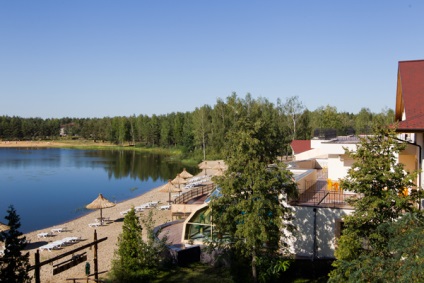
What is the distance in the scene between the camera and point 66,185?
137 ft

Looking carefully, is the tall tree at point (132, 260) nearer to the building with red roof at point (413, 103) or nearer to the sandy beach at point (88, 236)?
the sandy beach at point (88, 236)

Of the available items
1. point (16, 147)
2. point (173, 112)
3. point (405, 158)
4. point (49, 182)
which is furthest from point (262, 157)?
point (16, 147)

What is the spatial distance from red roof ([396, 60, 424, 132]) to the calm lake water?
→ 22981 millimetres

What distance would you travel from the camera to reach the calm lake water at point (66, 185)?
29469 millimetres

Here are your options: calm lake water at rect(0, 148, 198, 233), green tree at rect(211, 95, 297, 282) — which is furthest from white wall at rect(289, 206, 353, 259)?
calm lake water at rect(0, 148, 198, 233)

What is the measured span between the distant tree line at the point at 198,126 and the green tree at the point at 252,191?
2.98 m

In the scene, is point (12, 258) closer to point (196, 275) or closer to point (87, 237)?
point (196, 275)

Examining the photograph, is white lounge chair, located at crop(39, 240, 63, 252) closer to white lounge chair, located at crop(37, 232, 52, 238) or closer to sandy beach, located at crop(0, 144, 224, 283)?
sandy beach, located at crop(0, 144, 224, 283)

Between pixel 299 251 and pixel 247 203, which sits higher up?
pixel 247 203

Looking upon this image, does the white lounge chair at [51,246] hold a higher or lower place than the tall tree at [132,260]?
lower

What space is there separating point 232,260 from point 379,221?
5416 millimetres

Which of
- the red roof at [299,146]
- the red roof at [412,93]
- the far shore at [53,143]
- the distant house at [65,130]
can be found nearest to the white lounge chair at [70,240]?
the red roof at [412,93]

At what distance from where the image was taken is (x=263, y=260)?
11.2 meters

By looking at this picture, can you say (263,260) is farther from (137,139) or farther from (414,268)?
(137,139)
